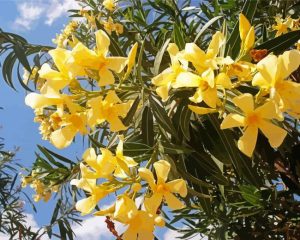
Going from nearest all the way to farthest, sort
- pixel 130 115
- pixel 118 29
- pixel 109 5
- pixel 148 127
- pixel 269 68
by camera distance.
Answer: pixel 269 68, pixel 130 115, pixel 148 127, pixel 118 29, pixel 109 5

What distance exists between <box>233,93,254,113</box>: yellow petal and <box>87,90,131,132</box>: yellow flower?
242 millimetres

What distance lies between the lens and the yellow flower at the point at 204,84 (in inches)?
29.5

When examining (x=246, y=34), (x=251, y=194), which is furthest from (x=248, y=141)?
(x=251, y=194)

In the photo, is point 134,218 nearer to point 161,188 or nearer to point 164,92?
point 161,188

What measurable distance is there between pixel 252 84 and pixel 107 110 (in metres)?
0.28

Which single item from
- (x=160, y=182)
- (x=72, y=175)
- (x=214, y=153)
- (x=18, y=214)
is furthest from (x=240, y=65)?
(x=18, y=214)

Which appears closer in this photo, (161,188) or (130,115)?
(161,188)

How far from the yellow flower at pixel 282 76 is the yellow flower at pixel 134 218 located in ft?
1.01

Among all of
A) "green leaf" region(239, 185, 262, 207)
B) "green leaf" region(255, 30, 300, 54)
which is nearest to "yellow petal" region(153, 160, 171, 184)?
"green leaf" region(255, 30, 300, 54)

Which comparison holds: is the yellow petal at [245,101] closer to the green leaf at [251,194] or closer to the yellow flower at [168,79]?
the yellow flower at [168,79]

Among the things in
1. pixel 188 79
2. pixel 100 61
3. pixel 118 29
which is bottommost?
pixel 188 79

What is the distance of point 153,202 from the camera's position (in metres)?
0.81

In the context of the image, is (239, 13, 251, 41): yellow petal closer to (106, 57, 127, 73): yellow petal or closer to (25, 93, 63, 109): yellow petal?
(106, 57, 127, 73): yellow petal

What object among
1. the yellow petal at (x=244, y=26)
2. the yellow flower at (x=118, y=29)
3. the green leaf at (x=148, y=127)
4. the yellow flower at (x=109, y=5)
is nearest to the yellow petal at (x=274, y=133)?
the yellow petal at (x=244, y=26)
